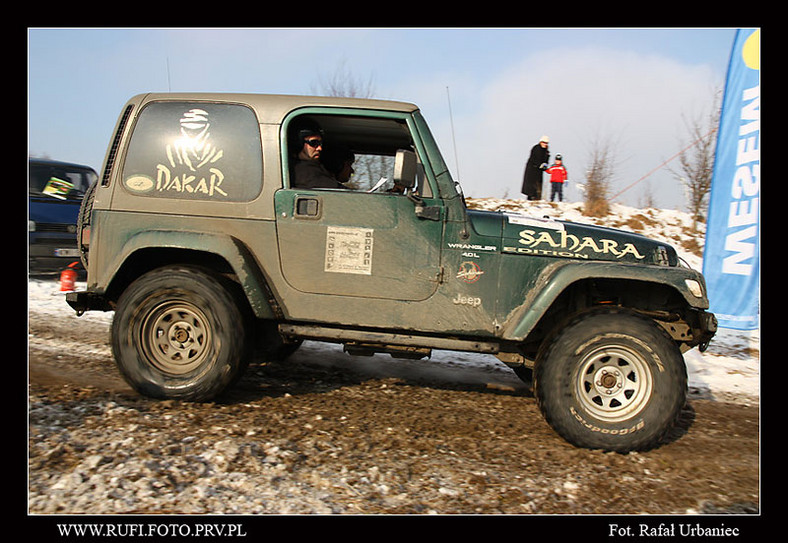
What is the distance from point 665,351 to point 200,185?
135 inches

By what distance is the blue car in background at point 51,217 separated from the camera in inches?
355

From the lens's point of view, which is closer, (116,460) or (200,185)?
(116,460)

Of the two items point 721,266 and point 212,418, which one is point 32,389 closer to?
point 212,418

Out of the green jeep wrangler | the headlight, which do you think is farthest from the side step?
the headlight

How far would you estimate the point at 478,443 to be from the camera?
368 centimetres

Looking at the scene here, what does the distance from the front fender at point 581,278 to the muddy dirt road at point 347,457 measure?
0.84 m

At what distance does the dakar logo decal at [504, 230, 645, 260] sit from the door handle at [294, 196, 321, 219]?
1.36 meters

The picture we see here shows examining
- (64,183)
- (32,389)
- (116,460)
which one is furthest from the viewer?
(64,183)

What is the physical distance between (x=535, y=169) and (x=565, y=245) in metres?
10.5

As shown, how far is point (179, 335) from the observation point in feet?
13.0

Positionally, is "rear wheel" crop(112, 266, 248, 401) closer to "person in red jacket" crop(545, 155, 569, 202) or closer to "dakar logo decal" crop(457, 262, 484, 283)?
"dakar logo decal" crop(457, 262, 484, 283)

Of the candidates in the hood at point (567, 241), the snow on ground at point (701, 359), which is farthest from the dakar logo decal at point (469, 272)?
the snow on ground at point (701, 359)
